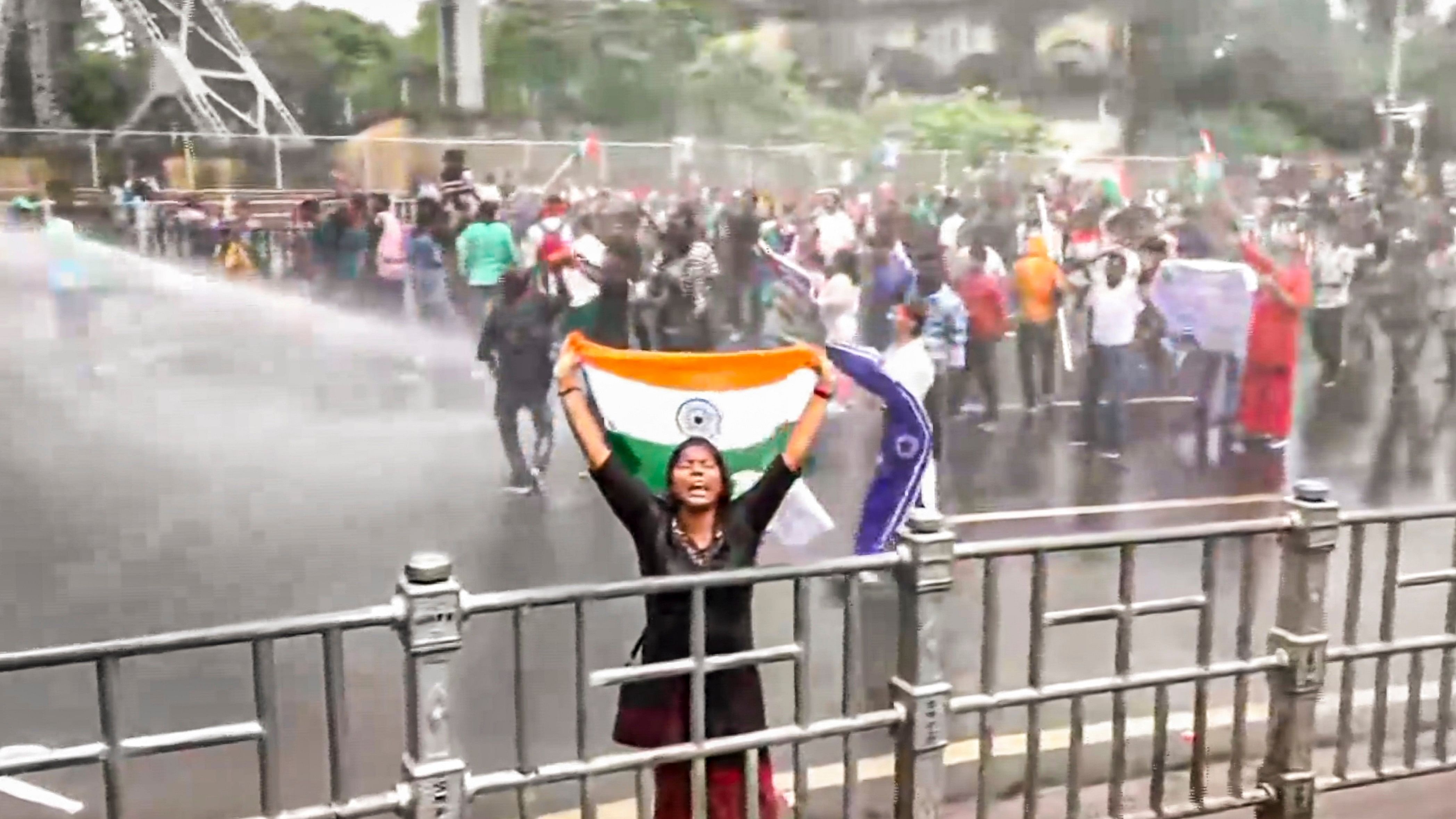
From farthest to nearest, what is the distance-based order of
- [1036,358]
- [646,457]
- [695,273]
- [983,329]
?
[1036,358] < [983,329] < [695,273] < [646,457]

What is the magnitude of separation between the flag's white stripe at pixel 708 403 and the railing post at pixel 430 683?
1.78m

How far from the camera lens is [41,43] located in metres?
3.95

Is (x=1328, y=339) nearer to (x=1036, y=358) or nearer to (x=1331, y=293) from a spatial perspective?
(x=1331, y=293)

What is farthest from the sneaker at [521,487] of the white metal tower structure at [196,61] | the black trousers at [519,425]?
the white metal tower structure at [196,61]

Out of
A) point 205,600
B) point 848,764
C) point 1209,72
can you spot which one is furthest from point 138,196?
point 1209,72

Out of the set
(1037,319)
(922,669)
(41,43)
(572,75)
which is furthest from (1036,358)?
(41,43)

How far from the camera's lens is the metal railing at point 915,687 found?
241 centimetres

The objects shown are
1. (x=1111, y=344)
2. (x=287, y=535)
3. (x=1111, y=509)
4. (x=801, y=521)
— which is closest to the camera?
(x=287, y=535)

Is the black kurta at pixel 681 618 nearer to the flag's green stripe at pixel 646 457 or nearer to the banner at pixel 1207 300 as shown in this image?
the flag's green stripe at pixel 646 457

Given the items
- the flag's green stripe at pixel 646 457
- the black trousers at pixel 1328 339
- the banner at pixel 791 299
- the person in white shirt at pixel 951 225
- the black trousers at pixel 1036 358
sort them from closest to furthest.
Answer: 1. the flag's green stripe at pixel 646 457
2. the banner at pixel 791 299
3. the person in white shirt at pixel 951 225
4. the black trousers at pixel 1036 358
5. the black trousers at pixel 1328 339

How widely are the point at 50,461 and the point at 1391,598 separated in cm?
402

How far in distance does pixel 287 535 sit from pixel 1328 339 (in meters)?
5.59

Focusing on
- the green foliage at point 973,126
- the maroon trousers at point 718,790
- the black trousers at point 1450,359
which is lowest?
the maroon trousers at point 718,790

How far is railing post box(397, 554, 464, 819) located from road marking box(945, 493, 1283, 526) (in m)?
3.44
